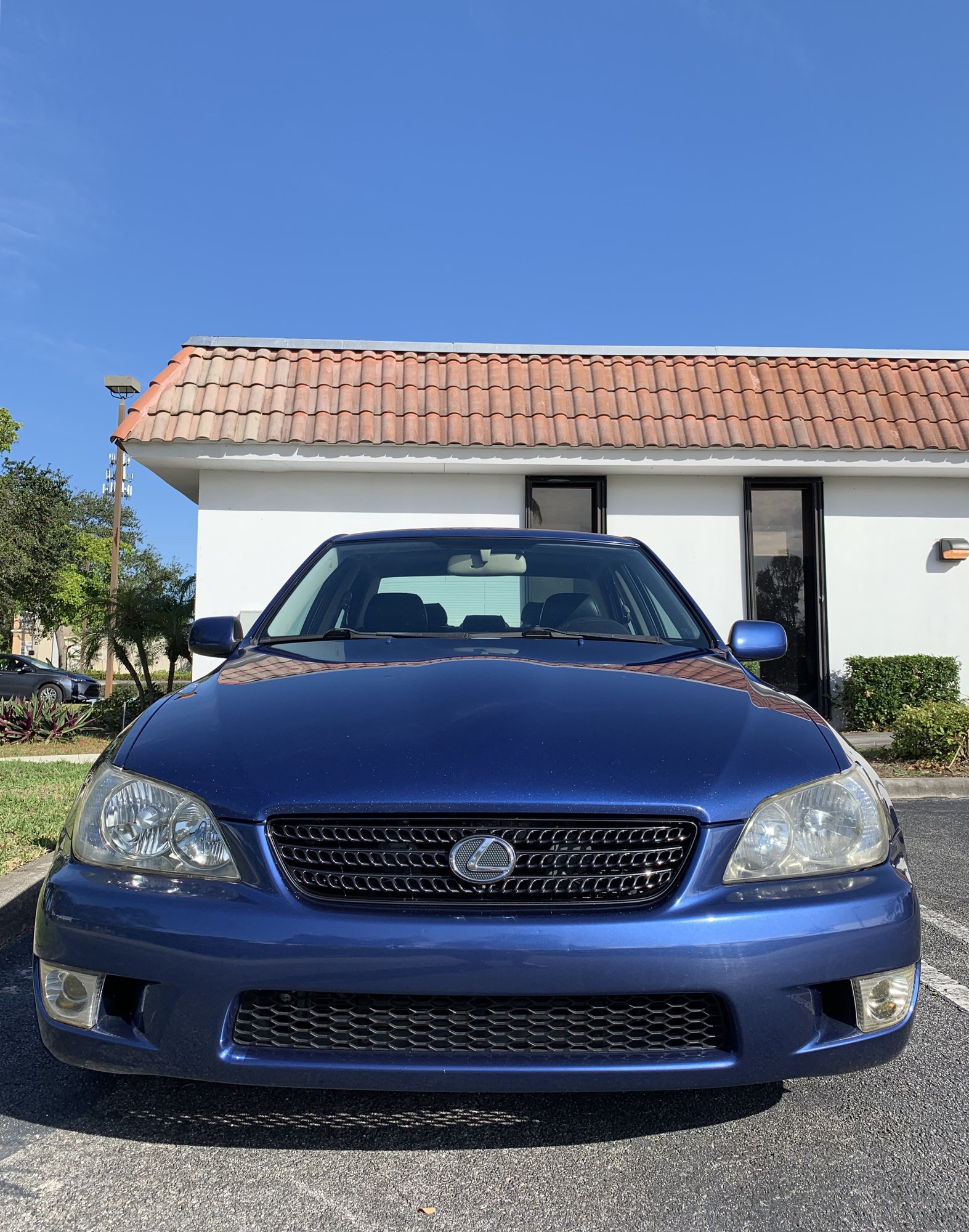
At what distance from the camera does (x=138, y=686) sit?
1195cm

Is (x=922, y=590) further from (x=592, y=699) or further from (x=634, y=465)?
(x=592, y=699)

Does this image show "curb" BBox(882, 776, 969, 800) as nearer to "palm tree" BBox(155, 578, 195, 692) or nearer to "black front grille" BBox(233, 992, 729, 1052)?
"black front grille" BBox(233, 992, 729, 1052)

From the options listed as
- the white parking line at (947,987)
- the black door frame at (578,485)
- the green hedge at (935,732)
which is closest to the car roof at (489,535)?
the white parking line at (947,987)

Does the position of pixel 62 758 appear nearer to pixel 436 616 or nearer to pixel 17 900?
pixel 17 900

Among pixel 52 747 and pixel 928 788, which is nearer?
pixel 928 788

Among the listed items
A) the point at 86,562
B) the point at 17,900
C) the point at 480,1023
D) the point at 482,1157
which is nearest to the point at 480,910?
the point at 480,1023

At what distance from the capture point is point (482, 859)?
1888 mm

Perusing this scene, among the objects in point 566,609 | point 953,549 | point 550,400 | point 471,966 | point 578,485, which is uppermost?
point 550,400

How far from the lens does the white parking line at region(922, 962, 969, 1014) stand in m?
3.00

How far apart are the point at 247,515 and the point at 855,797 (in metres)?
9.22

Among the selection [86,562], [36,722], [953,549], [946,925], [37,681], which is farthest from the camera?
[86,562]

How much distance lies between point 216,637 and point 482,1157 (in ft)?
6.19

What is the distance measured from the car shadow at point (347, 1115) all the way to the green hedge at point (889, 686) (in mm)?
8963

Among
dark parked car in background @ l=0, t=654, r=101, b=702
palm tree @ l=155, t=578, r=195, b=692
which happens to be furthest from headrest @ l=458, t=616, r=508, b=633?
dark parked car in background @ l=0, t=654, r=101, b=702
